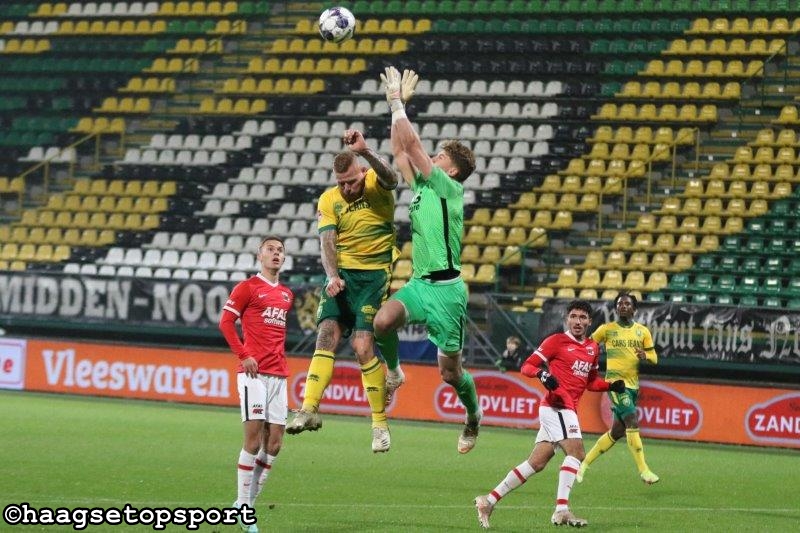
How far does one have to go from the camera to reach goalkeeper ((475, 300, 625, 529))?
12703 millimetres

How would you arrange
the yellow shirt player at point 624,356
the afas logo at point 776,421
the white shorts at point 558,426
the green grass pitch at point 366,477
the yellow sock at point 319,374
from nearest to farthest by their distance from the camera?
1. the yellow sock at point 319,374
2. the white shorts at point 558,426
3. the green grass pitch at point 366,477
4. the yellow shirt player at point 624,356
5. the afas logo at point 776,421

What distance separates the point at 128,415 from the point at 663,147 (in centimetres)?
1236

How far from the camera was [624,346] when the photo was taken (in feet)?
57.9

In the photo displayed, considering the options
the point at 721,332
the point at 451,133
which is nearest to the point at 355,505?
the point at 721,332

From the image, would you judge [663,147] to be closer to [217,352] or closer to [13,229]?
[217,352]

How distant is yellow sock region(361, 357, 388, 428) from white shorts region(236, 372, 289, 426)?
26.0 inches

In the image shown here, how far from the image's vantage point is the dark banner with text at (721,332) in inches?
883

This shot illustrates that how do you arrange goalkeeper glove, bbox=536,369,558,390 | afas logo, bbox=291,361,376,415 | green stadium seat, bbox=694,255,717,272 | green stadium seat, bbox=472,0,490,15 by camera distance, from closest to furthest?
1. goalkeeper glove, bbox=536,369,558,390
2. afas logo, bbox=291,361,376,415
3. green stadium seat, bbox=694,255,717,272
4. green stadium seat, bbox=472,0,490,15

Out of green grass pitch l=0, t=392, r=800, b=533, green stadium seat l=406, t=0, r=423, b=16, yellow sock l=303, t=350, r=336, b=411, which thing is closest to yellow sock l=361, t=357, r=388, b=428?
yellow sock l=303, t=350, r=336, b=411

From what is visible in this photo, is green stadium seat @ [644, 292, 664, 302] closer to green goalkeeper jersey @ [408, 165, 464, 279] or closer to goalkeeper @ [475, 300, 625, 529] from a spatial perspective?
goalkeeper @ [475, 300, 625, 529]

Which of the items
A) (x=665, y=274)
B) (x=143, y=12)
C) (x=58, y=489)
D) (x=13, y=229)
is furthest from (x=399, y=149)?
(x=143, y=12)

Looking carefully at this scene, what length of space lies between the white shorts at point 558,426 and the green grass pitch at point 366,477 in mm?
756

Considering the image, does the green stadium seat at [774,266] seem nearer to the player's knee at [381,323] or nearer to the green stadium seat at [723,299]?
the green stadium seat at [723,299]

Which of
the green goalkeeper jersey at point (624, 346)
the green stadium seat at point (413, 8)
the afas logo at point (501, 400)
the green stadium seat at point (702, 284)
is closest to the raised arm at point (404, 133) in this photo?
the green goalkeeper jersey at point (624, 346)
